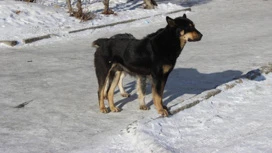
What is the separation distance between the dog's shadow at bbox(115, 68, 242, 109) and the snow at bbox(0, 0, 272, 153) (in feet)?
0.07

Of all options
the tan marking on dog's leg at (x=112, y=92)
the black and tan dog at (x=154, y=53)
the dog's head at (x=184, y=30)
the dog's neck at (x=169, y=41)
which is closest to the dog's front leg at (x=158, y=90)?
the black and tan dog at (x=154, y=53)

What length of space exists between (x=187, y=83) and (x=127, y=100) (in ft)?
5.31

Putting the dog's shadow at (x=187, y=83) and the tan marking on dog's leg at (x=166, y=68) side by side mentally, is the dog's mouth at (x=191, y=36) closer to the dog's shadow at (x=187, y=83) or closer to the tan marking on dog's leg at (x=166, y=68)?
the tan marking on dog's leg at (x=166, y=68)

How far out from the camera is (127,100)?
8.21 meters

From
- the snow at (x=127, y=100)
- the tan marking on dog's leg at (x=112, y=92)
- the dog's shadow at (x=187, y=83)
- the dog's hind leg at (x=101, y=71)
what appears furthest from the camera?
the dog's shadow at (x=187, y=83)

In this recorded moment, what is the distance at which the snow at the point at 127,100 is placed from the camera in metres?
5.94

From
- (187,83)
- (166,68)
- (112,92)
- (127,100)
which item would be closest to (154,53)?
(166,68)

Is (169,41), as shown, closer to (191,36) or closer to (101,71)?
(191,36)

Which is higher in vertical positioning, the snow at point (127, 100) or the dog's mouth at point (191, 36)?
the dog's mouth at point (191, 36)

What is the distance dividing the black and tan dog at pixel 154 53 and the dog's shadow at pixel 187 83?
0.89 metres

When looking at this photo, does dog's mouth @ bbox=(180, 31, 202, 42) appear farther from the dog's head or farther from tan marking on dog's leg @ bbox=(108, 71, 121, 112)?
tan marking on dog's leg @ bbox=(108, 71, 121, 112)

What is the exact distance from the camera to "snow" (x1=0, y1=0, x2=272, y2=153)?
19.5 ft

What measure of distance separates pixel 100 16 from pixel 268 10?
7809 millimetres

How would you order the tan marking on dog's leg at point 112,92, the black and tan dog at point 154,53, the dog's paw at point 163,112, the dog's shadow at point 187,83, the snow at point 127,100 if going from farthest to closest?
the dog's shadow at point 187,83, the tan marking on dog's leg at point 112,92, the black and tan dog at point 154,53, the dog's paw at point 163,112, the snow at point 127,100
